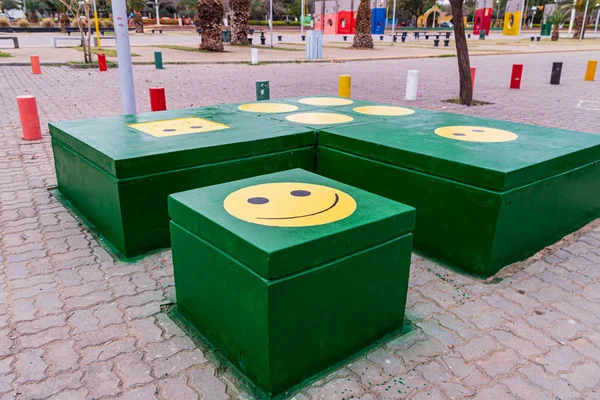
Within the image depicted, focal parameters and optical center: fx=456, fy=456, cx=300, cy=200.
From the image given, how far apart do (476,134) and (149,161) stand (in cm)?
304

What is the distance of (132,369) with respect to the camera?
2553 mm

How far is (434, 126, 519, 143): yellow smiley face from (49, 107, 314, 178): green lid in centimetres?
135

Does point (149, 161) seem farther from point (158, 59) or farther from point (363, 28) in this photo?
point (363, 28)

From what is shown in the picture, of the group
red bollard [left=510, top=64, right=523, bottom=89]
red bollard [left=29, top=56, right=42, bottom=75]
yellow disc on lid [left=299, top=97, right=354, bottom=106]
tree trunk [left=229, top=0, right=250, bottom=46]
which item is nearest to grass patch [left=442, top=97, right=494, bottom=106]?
red bollard [left=510, top=64, right=523, bottom=89]

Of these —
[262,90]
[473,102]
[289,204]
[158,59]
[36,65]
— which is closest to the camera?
[289,204]

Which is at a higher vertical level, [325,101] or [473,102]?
[325,101]

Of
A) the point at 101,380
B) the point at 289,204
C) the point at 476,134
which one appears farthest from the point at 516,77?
the point at 101,380

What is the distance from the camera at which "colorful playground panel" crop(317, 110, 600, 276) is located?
132 inches

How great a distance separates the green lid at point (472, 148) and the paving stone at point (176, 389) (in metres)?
2.37

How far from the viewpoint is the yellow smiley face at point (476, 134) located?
4234 mm

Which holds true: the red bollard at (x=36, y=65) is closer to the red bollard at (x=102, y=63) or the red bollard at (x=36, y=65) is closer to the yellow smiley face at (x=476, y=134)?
the red bollard at (x=102, y=63)

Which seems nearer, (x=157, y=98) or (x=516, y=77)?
(x=157, y=98)

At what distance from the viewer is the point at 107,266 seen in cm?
365

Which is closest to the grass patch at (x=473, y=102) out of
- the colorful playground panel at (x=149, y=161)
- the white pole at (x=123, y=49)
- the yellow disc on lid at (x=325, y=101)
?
the yellow disc on lid at (x=325, y=101)
